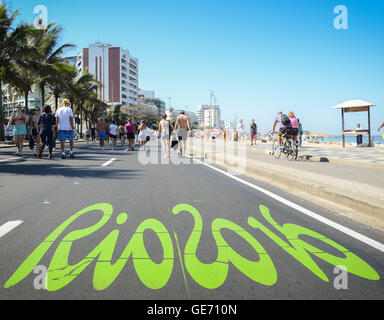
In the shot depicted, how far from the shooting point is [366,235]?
390cm

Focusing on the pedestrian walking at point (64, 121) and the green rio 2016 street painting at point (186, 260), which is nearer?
the green rio 2016 street painting at point (186, 260)

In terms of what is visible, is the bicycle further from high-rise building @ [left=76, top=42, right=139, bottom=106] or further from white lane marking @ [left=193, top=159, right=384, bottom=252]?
high-rise building @ [left=76, top=42, right=139, bottom=106]

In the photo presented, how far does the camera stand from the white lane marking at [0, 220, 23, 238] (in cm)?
382

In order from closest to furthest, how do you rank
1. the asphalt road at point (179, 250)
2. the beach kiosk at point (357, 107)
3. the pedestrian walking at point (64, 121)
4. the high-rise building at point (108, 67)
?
the asphalt road at point (179, 250), the pedestrian walking at point (64, 121), the beach kiosk at point (357, 107), the high-rise building at point (108, 67)

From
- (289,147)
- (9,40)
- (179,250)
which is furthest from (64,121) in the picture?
(9,40)

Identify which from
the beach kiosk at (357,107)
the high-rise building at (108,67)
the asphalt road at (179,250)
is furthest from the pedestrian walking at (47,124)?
the high-rise building at (108,67)

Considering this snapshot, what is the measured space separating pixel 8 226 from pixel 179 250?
7.08 ft

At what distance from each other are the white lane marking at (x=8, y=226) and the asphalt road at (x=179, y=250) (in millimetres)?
26

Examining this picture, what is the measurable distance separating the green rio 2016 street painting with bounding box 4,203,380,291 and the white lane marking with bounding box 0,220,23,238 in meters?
0.53

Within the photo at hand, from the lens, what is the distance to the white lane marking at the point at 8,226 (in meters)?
3.82

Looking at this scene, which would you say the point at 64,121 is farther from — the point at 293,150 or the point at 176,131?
the point at 293,150

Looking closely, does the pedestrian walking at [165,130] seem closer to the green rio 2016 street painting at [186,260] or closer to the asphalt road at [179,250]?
the asphalt road at [179,250]
